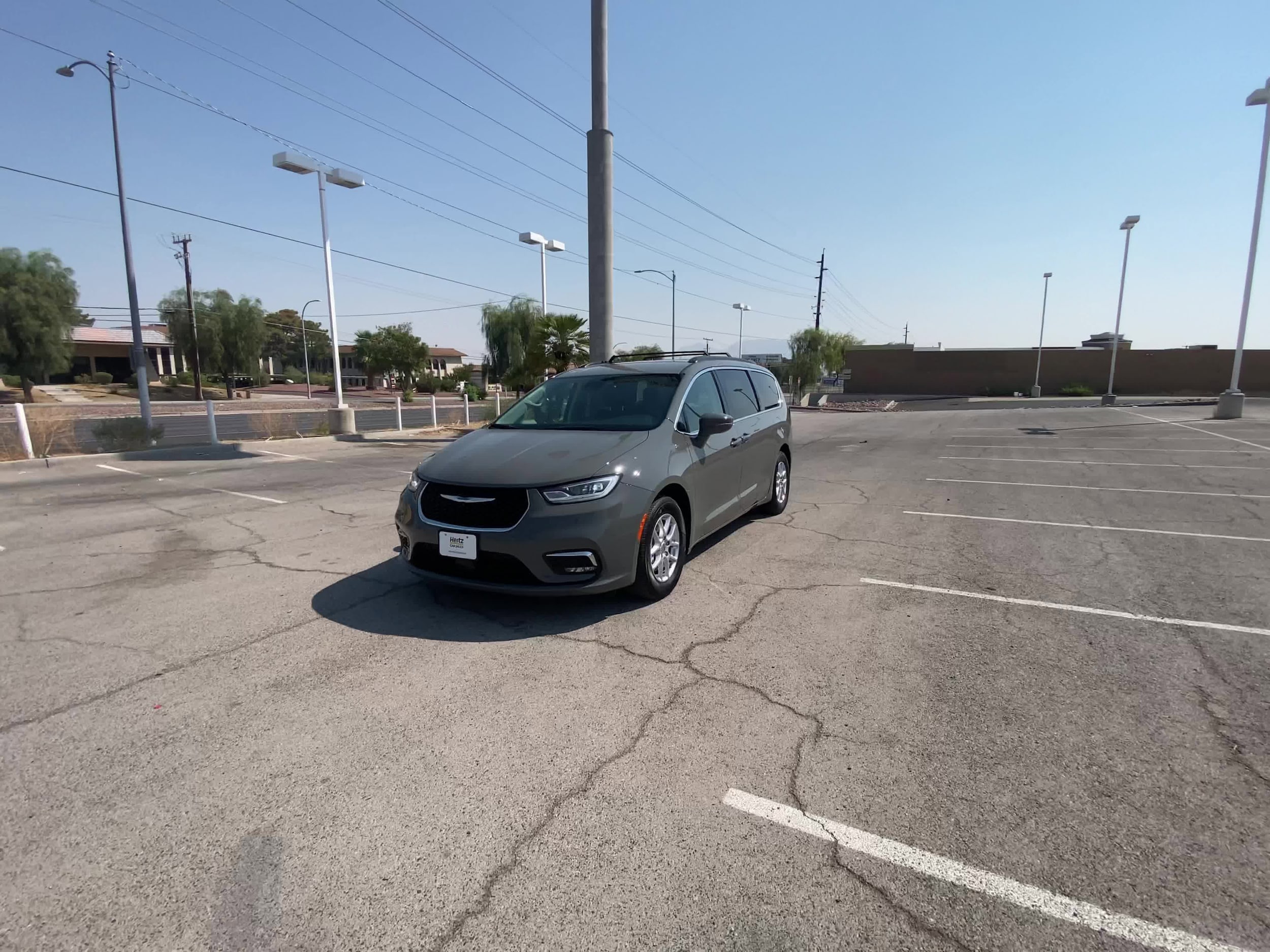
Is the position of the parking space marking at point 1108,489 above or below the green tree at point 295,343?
below

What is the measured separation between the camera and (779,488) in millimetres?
7336

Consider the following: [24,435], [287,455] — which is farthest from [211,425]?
[24,435]

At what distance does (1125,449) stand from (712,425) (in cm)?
1304

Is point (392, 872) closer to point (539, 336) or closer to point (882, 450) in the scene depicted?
point (882, 450)

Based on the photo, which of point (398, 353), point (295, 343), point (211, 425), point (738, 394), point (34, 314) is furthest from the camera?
point (295, 343)

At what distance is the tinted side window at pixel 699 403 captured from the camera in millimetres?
5168

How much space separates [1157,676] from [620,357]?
5.29m

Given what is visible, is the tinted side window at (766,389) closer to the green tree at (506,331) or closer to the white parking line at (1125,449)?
the white parking line at (1125,449)

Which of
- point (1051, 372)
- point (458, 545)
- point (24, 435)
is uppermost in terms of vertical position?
point (1051, 372)

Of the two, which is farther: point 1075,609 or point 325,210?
point 325,210

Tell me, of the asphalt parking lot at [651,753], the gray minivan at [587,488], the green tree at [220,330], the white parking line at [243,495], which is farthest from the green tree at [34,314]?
the gray minivan at [587,488]

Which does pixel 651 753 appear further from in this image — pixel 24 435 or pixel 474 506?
pixel 24 435

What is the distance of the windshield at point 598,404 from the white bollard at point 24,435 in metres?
11.2

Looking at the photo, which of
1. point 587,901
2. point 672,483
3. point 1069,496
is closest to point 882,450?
point 1069,496
